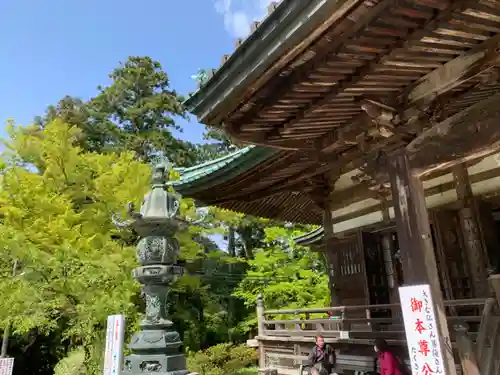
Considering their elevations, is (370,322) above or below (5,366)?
above

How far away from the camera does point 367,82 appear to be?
3.50 meters

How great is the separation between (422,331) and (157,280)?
13.0 ft

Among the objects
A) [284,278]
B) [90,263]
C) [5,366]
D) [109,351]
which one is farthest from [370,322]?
[284,278]

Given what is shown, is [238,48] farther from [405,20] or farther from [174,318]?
[174,318]

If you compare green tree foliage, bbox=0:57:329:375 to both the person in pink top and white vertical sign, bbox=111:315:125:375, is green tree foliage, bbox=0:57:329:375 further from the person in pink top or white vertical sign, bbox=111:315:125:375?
the person in pink top

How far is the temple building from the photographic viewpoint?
9.15ft

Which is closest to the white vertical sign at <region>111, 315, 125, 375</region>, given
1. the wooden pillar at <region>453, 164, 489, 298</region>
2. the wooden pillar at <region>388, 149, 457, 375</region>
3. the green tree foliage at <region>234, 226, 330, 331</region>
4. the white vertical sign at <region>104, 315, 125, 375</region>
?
the white vertical sign at <region>104, 315, 125, 375</region>

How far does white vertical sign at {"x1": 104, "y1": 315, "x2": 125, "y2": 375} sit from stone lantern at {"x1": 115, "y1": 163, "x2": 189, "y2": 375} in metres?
0.18

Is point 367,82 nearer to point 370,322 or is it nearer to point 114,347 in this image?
point 370,322

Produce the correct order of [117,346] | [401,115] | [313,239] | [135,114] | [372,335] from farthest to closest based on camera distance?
[135,114]
[313,239]
[372,335]
[117,346]
[401,115]

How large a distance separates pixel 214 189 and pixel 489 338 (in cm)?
502

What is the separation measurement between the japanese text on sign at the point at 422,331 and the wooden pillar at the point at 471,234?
2672 millimetres

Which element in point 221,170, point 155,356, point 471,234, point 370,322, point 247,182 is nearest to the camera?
point 155,356

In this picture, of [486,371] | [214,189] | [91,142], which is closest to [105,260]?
[214,189]
